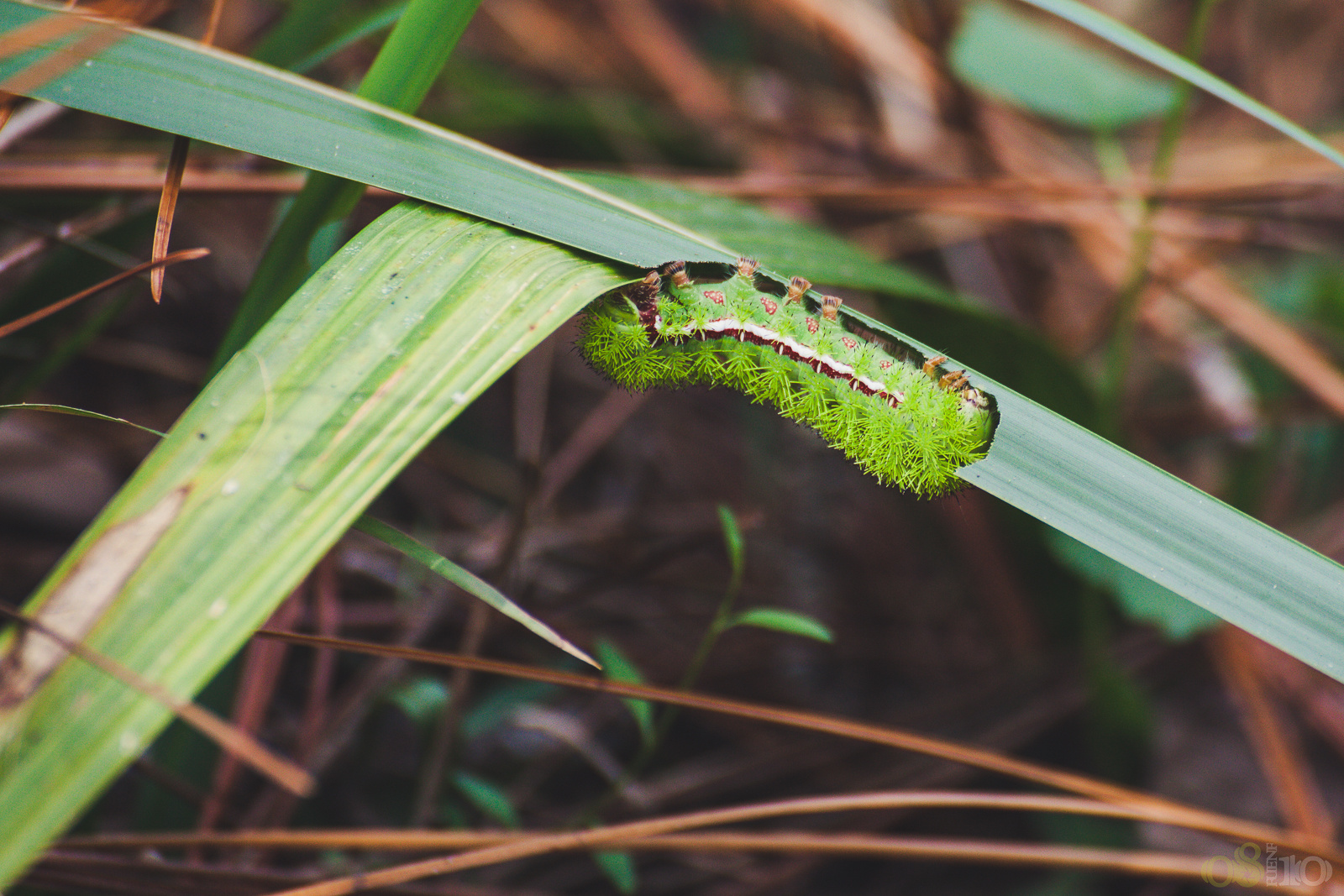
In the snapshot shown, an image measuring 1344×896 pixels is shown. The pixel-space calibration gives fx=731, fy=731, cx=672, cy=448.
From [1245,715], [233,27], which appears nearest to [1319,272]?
[1245,715]

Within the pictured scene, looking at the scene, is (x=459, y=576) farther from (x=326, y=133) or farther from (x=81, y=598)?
(x=326, y=133)

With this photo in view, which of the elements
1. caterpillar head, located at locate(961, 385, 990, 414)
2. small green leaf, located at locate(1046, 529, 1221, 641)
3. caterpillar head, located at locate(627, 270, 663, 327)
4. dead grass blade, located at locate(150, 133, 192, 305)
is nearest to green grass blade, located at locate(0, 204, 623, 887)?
caterpillar head, located at locate(627, 270, 663, 327)

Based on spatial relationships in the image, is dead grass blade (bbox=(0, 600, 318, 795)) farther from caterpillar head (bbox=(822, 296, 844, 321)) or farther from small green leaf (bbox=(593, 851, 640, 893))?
caterpillar head (bbox=(822, 296, 844, 321))

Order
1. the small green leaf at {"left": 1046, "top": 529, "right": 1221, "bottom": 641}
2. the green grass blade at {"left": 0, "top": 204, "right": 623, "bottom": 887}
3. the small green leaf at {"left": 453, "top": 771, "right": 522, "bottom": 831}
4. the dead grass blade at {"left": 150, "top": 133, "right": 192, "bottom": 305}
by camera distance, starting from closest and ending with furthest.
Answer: the green grass blade at {"left": 0, "top": 204, "right": 623, "bottom": 887}, the dead grass blade at {"left": 150, "top": 133, "right": 192, "bottom": 305}, the small green leaf at {"left": 453, "top": 771, "right": 522, "bottom": 831}, the small green leaf at {"left": 1046, "top": 529, "right": 1221, "bottom": 641}

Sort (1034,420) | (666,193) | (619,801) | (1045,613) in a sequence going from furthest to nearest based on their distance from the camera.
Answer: (1045,613), (619,801), (666,193), (1034,420)

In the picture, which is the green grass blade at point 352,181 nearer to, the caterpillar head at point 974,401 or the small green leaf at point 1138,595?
the caterpillar head at point 974,401

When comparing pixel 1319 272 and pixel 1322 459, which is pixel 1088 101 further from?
pixel 1322 459
